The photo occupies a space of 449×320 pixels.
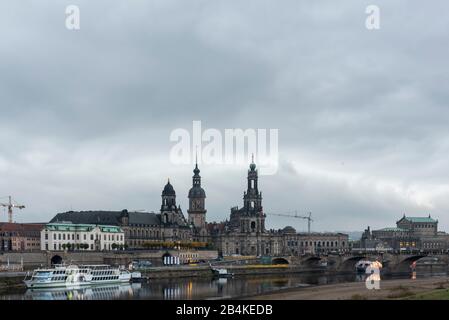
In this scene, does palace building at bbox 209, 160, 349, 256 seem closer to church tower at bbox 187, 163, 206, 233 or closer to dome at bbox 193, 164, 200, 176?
church tower at bbox 187, 163, 206, 233

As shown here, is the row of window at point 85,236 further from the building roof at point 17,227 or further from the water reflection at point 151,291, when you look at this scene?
the water reflection at point 151,291

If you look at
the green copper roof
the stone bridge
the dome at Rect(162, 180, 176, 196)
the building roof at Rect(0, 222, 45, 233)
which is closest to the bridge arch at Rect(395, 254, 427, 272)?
the stone bridge

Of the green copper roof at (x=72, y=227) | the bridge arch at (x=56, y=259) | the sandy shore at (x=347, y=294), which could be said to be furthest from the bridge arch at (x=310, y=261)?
the sandy shore at (x=347, y=294)

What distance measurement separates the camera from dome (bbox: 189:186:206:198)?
181 meters

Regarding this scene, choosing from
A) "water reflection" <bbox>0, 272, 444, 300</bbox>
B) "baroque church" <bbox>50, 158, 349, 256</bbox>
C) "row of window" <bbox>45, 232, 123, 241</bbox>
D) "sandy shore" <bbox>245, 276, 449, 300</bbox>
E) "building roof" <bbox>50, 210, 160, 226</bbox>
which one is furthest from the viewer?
"baroque church" <bbox>50, 158, 349, 256</bbox>

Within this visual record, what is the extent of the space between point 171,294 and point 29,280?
18.2 meters

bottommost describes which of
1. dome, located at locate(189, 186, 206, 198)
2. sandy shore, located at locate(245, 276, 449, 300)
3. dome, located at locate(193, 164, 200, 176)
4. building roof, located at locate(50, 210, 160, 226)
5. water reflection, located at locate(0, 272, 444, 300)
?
water reflection, located at locate(0, 272, 444, 300)

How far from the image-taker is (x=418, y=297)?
58.5 metres

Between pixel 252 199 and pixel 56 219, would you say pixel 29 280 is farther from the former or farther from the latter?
pixel 252 199

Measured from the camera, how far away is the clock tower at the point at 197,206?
7141 inches

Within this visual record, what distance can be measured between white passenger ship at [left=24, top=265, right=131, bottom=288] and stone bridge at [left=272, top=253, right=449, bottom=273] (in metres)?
47.0

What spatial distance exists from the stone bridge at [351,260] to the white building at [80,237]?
103 feet

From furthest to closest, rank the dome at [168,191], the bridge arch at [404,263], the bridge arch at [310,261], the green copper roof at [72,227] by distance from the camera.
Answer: the dome at [168,191]
the bridge arch at [310,261]
the green copper roof at [72,227]
the bridge arch at [404,263]
